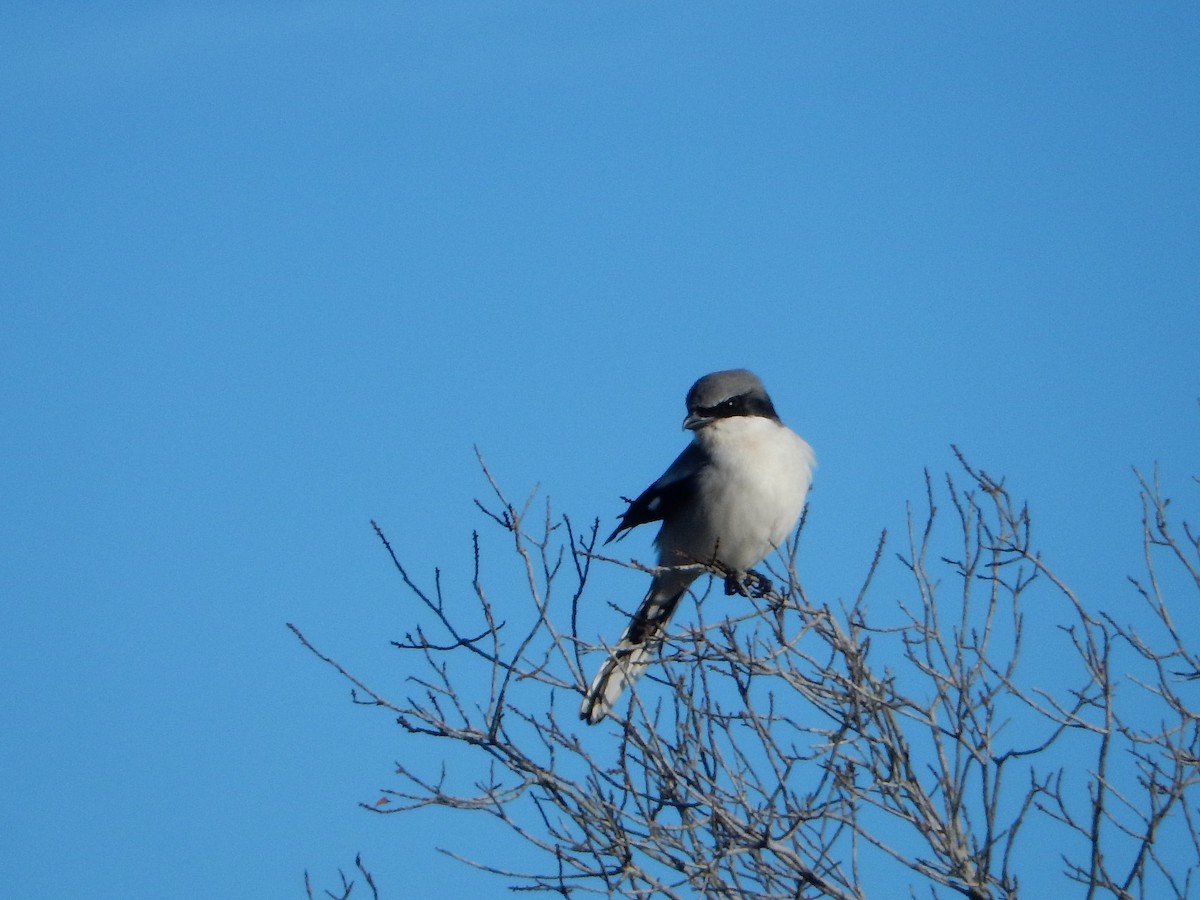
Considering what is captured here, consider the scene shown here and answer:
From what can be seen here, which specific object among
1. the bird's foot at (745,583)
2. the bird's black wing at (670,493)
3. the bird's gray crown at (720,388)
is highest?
the bird's gray crown at (720,388)

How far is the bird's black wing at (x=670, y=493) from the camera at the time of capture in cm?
714

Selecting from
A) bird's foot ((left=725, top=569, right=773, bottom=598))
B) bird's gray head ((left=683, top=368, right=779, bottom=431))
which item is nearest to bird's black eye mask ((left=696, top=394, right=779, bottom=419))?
bird's gray head ((left=683, top=368, right=779, bottom=431))

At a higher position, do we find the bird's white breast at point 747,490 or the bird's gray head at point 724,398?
the bird's gray head at point 724,398

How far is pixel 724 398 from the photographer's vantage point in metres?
7.08

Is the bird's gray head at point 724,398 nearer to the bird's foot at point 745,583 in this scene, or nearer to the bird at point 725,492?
the bird at point 725,492

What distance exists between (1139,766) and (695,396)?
9.37ft

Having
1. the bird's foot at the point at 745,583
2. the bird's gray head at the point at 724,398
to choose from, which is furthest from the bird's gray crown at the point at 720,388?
the bird's foot at the point at 745,583

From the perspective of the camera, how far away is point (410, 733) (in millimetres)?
5027

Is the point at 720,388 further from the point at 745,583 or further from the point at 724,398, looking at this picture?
the point at 745,583

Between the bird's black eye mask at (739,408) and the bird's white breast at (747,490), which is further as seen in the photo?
the bird's black eye mask at (739,408)

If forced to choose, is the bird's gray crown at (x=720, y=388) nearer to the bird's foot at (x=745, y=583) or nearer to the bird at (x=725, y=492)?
Answer: the bird at (x=725, y=492)

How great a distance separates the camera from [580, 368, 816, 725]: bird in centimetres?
690

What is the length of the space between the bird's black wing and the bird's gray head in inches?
7.3

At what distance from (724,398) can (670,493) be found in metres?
0.57
